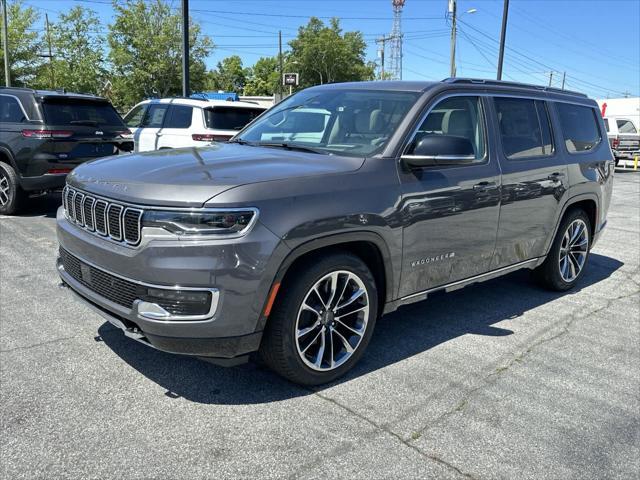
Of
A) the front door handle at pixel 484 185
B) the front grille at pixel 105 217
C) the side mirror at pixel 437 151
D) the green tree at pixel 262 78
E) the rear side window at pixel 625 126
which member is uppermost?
the green tree at pixel 262 78

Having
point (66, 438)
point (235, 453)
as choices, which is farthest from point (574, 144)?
point (66, 438)

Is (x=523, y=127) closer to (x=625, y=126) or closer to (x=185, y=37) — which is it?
(x=185, y=37)

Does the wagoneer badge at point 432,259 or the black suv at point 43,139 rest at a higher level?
the black suv at point 43,139

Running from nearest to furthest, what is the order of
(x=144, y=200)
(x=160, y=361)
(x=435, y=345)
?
1. (x=144, y=200)
2. (x=160, y=361)
3. (x=435, y=345)

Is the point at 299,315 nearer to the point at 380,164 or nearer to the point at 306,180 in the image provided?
the point at 306,180

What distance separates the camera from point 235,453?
2.78 meters

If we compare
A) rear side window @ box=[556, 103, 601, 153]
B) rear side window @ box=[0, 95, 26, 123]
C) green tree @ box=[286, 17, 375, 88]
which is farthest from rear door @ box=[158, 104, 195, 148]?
green tree @ box=[286, 17, 375, 88]

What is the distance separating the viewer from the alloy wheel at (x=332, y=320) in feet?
11.0

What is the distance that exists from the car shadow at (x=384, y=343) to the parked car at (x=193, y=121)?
241 inches

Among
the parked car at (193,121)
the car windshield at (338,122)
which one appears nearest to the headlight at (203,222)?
the car windshield at (338,122)

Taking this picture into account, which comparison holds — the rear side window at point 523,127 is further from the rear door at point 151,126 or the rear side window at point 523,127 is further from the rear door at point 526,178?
the rear door at point 151,126

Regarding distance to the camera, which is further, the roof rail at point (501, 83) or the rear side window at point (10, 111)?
the rear side window at point (10, 111)

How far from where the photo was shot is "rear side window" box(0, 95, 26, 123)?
820 cm

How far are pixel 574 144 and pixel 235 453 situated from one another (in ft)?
14.6
